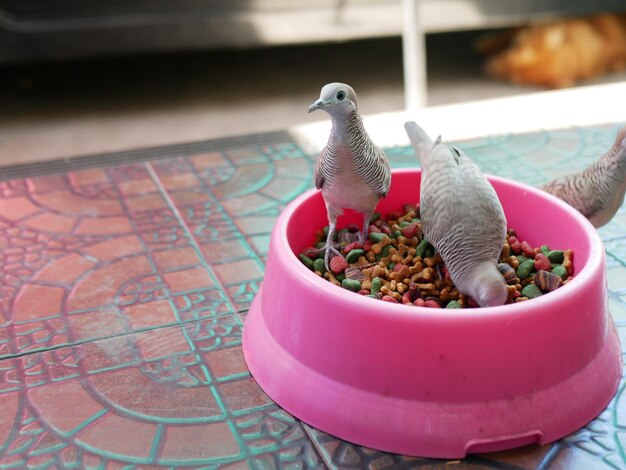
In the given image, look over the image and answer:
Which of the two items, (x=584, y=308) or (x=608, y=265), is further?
(x=608, y=265)

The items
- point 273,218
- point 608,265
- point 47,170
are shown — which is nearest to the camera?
point 608,265

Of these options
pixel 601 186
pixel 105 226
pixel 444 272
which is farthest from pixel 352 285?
pixel 105 226

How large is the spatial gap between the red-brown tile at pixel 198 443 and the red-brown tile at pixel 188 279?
39 centimetres

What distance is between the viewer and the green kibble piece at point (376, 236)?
1.29 metres

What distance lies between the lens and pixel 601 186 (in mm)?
1319

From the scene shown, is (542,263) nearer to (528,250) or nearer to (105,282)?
(528,250)

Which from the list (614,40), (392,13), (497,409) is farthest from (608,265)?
(614,40)

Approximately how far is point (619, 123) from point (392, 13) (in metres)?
0.97

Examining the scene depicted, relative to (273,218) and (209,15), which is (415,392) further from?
(209,15)

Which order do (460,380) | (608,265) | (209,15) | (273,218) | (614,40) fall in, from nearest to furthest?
(460,380) < (608,265) < (273,218) < (209,15) < (614,40)

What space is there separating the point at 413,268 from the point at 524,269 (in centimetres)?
16

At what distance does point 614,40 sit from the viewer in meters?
2.99

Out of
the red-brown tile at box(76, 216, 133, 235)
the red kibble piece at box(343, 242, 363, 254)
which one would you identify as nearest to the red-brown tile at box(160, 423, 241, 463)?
the red kibble piece at box(343, 242, 363, 254)

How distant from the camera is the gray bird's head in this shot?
3.67 ft
